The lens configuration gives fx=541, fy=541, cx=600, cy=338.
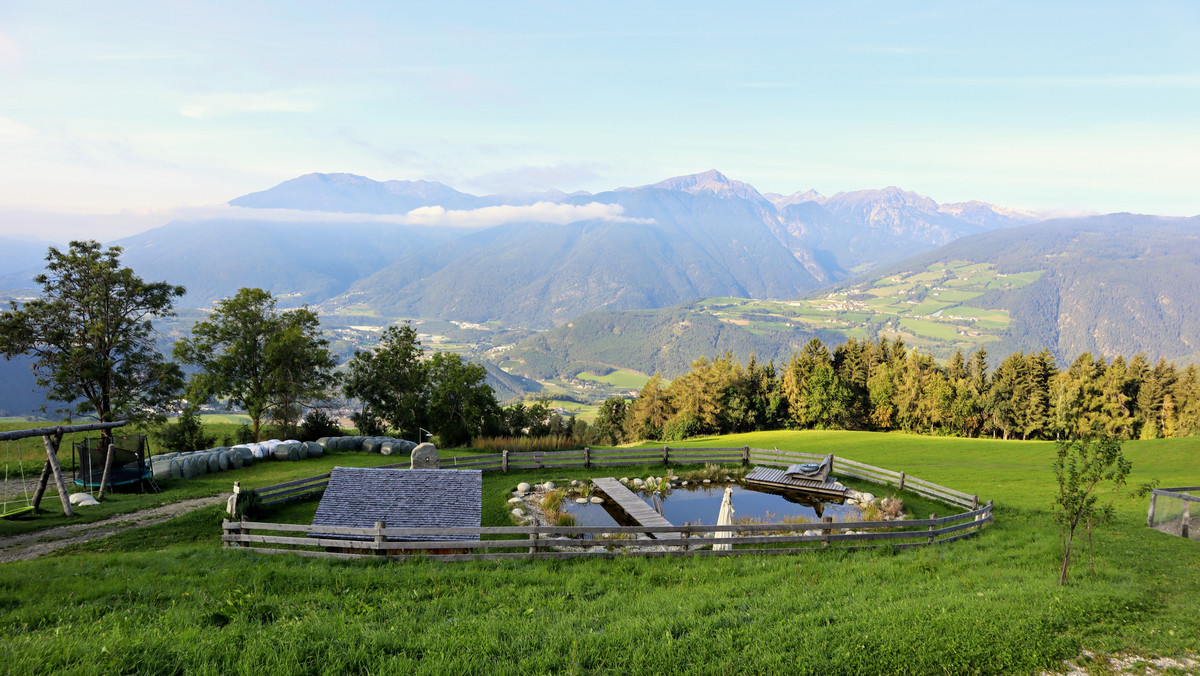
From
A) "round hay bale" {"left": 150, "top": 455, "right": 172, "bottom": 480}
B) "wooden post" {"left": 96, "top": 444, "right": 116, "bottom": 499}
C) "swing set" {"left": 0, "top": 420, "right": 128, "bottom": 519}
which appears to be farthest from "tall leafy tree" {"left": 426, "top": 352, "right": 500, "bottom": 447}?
"swing set" {"left": 0, "top": 420, "right": 128, "bottom": 519}

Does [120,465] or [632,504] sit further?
[120,465]

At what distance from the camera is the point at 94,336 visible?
1080 inches

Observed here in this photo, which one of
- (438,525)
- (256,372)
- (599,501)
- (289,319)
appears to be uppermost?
(289,319)

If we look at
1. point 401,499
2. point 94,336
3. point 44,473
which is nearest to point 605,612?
point 401,499

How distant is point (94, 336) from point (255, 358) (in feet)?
29.5

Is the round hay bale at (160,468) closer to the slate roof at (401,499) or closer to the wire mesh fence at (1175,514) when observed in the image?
the slate roof at (401,499)

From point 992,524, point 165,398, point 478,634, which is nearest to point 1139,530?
point 992,524

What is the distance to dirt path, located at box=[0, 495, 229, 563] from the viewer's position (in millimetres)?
13699

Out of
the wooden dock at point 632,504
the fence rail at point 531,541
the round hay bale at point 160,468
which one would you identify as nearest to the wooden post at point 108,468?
the round hay bale at point 160,468

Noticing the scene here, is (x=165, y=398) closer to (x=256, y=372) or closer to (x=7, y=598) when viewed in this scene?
(x=256, y=372)

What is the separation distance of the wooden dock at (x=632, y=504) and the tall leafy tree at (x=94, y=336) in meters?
25.5

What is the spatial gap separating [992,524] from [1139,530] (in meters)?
3.66

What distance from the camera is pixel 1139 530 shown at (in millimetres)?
16031

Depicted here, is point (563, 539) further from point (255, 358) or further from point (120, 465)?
point (255, 358)
